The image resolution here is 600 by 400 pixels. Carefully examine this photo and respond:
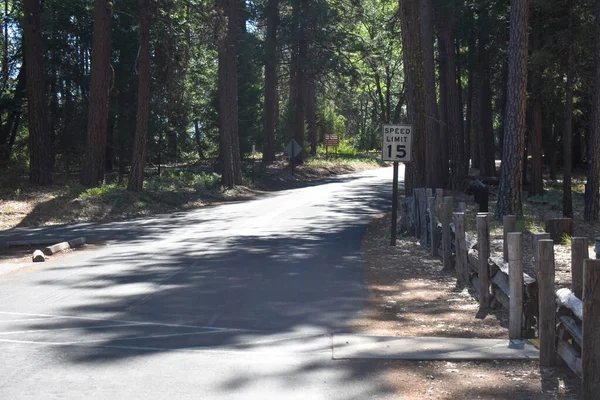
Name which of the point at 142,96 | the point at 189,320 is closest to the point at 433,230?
the point at 189,320

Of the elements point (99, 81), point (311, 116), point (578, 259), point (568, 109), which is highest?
point (311, 116)

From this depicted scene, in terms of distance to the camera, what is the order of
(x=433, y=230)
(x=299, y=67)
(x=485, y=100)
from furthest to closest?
(x=299, y=67) → (x=485, y=100) → (x=433, y=230)

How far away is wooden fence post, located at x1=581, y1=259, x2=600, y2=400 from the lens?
5738 mm

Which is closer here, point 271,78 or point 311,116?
point 271,78

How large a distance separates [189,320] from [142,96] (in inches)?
800

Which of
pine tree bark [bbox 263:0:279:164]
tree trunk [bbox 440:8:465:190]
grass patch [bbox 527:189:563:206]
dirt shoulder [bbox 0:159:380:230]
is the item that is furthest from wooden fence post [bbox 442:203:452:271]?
pine tree bark [bbox 263:0:279:164]

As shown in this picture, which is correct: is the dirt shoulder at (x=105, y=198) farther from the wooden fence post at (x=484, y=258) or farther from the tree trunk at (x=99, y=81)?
the wooden fence post at (x=484, y=258)

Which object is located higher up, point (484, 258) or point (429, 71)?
point (429, 71)

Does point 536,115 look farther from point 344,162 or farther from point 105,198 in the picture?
point 344,162

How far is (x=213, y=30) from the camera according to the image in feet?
94.1

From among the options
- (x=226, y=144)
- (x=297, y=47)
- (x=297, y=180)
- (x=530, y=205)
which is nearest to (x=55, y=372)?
(x=530, y=205)

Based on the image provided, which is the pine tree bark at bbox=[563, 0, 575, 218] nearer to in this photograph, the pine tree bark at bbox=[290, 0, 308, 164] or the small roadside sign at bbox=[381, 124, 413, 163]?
the small roadside sign at bbox=[381, 124, 413, 163]

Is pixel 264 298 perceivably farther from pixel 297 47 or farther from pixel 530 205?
pixel 297 47

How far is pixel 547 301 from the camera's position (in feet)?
22.7
